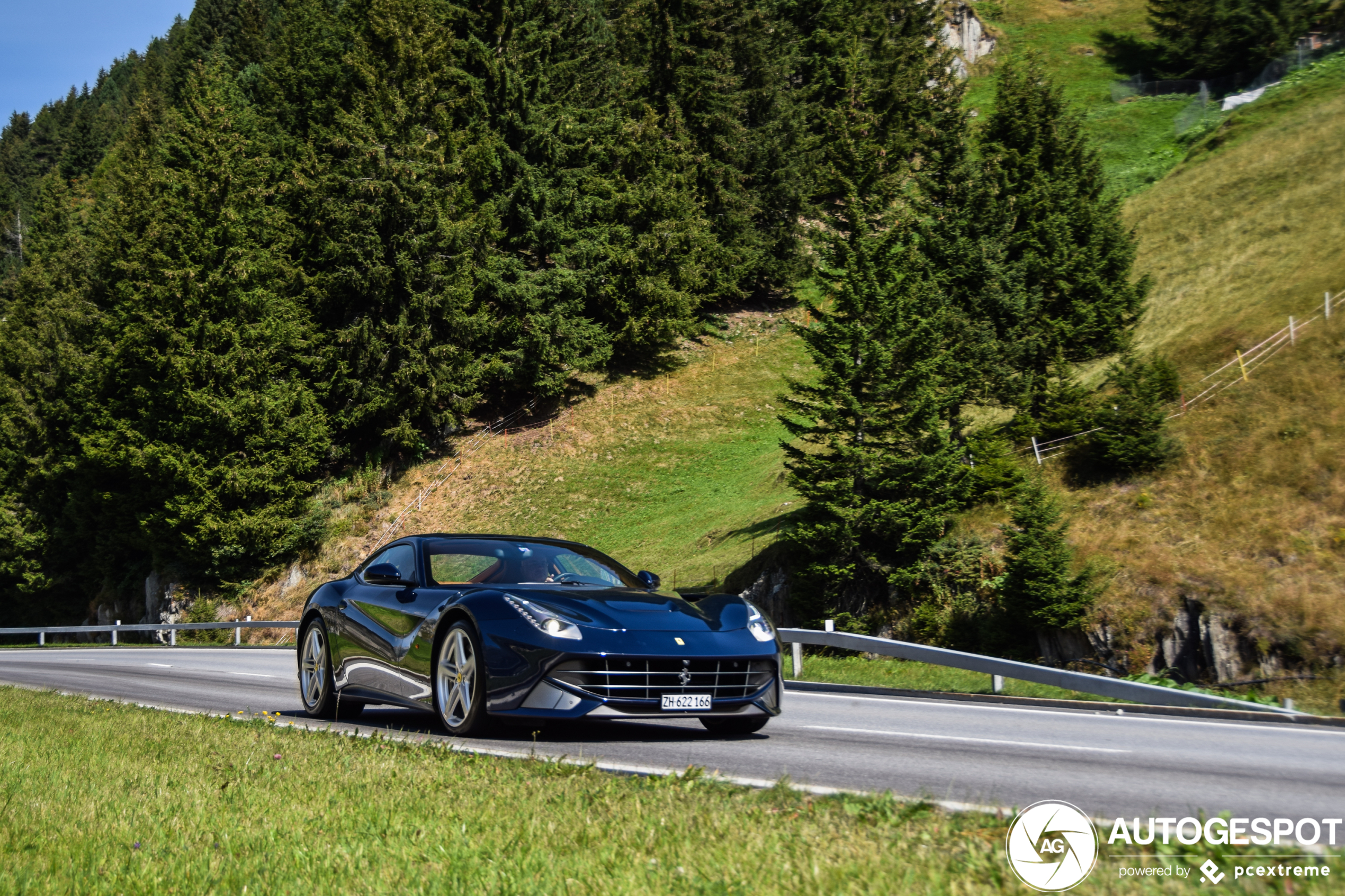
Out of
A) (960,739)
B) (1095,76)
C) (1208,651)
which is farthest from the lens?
(1095,76)

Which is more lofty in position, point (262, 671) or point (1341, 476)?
point (1341, 476)

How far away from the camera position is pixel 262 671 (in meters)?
18.8

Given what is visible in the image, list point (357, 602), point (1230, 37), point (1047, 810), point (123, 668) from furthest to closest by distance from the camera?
1. point (1230, 37)
2. point (123, 668)
3. point (357, 602)
4. point (1047, 810)

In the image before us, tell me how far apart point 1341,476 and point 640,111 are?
122ft

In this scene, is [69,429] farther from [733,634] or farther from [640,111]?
[733,634]

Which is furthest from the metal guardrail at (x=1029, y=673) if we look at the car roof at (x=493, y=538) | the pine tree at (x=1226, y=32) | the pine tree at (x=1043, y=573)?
the pine tree at (x=1226, y=32)

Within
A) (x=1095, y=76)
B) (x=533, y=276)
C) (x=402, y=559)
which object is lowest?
(x=402, y=559)

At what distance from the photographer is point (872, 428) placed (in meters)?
23.9

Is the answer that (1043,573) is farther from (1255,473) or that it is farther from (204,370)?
(204,370)

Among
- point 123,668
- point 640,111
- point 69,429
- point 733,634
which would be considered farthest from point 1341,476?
point 69,429

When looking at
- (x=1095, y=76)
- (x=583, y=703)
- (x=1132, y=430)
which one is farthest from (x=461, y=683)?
(x=1095, y=76)

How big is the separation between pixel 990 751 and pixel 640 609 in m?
2.84

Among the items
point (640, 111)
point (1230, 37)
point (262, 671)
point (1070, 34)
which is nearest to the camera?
point (262, 671)

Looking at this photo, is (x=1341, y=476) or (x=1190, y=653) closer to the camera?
(x=1190, y=653)
